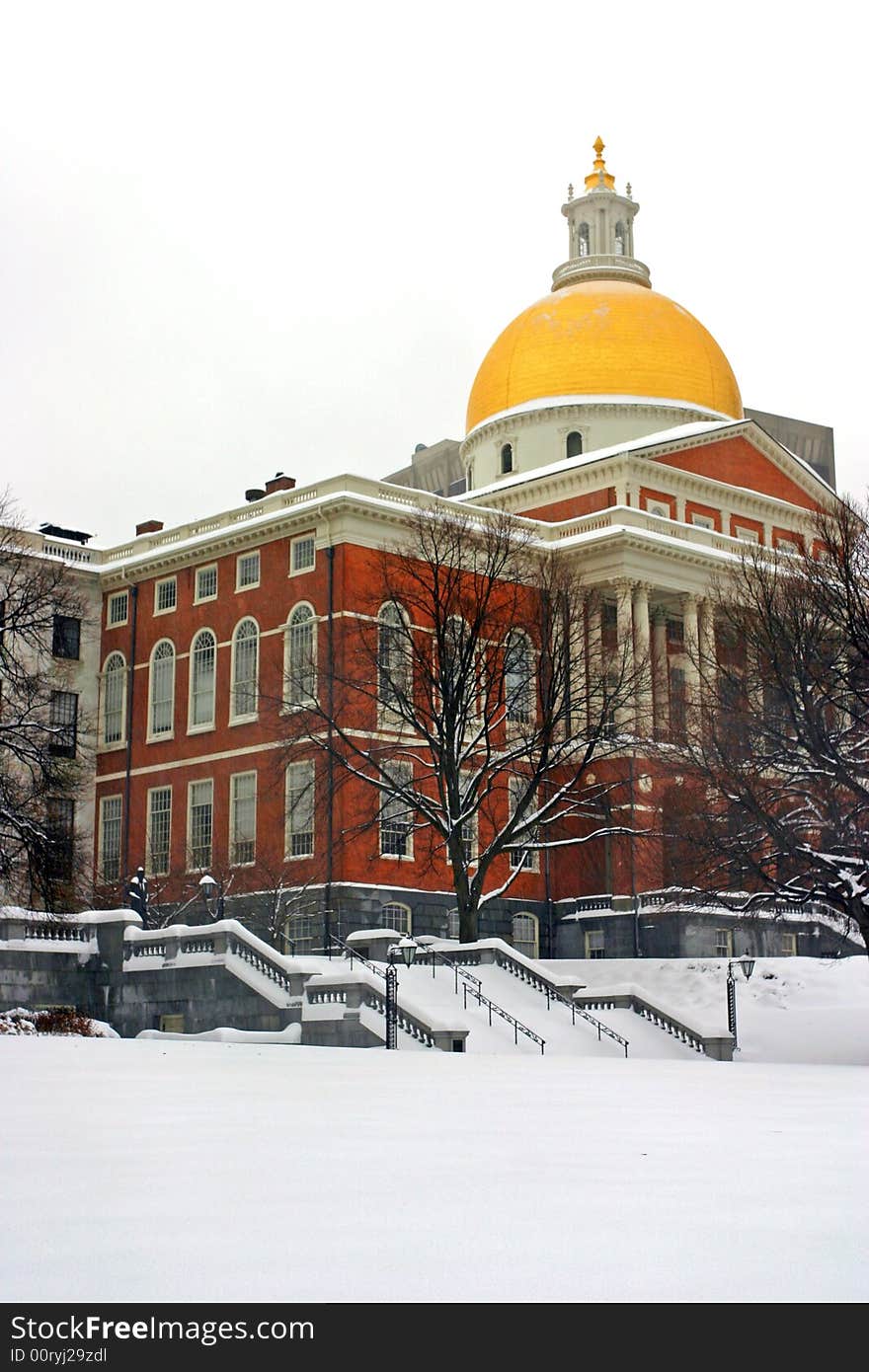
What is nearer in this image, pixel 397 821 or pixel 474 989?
pixel 474 989

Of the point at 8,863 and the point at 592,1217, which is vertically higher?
the point at 8,863

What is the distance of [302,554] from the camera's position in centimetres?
6219

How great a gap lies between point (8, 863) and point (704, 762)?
15.5m

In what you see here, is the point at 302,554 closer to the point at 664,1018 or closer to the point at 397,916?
the point at 397,916

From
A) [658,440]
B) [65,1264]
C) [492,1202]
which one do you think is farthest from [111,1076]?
[658,440]

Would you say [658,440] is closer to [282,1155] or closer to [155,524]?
[155,524]

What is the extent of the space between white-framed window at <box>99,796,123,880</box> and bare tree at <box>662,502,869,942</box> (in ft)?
95.2

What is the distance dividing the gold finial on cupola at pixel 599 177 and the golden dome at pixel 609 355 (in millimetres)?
11559

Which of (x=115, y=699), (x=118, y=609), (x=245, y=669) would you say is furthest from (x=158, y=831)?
(x=118, y=609)

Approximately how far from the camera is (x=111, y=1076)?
63.8ft

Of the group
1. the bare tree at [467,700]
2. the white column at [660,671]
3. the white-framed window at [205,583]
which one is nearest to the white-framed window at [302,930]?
the bare tree at [467,700]

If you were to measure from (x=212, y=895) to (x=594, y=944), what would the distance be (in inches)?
602

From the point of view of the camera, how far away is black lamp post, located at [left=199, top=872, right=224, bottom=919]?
44500mm
